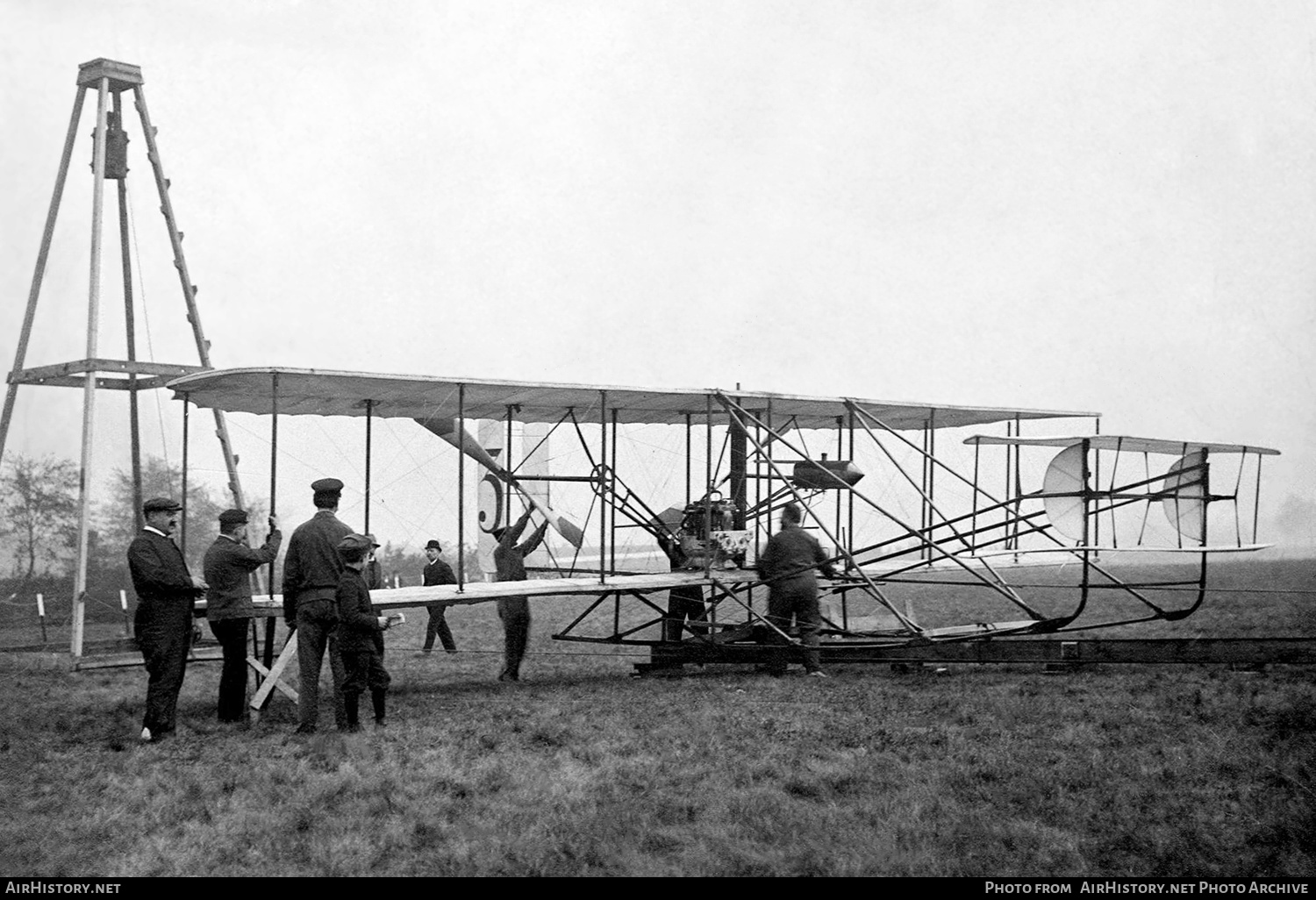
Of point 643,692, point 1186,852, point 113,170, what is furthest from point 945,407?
point 113,170

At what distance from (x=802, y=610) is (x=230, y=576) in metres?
5.68

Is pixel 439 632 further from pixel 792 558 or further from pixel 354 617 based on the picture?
pixel 354 617

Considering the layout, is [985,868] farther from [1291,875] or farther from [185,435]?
[185,435]

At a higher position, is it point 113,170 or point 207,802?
point 113,170

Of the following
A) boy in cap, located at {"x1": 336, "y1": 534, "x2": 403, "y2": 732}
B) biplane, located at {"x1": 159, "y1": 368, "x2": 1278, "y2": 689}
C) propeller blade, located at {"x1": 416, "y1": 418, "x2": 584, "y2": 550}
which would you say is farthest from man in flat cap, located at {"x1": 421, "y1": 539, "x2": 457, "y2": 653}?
boy in cap, located at {"x1": 336, "y1": 534, "x2": 403, "y2": 732}

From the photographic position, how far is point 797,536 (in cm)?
1180

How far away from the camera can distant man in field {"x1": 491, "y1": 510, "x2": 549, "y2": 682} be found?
12.1 meters

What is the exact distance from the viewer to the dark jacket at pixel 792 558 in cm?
1170

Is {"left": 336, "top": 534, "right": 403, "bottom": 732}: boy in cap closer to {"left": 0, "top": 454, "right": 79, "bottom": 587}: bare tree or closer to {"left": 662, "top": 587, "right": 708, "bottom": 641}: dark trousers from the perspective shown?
{"left": 662, "top": 587, "right": 708, "bottom": 641}: dark trousers

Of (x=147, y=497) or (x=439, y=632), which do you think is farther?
(x=147, y=497)

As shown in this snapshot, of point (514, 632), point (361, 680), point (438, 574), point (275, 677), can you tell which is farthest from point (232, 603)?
point (438, 574)

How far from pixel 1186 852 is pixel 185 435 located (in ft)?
30.5

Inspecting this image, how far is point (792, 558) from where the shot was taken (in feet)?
38.6

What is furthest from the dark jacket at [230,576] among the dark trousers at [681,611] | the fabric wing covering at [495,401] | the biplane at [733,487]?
the dark trousers at [681,611]
